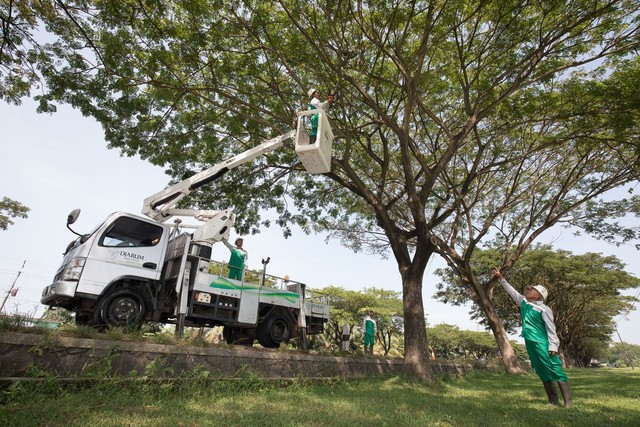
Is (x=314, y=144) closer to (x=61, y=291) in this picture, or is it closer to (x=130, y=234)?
(x=130, y=234)

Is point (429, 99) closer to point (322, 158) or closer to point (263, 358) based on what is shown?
point (322, 158)

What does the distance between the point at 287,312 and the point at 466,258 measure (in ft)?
34.8

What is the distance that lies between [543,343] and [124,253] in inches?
322

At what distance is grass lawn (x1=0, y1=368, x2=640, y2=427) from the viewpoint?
13.8 ft

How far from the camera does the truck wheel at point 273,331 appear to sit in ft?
29.6

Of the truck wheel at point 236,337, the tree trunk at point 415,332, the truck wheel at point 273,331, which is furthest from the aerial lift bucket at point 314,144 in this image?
the tree trunk at point 415,332

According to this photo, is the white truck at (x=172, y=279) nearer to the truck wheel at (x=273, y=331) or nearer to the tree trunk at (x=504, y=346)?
the truck wheel at (x=273, y=331)

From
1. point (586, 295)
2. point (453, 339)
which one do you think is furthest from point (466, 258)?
point (453, 339)

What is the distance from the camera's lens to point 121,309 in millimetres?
6930

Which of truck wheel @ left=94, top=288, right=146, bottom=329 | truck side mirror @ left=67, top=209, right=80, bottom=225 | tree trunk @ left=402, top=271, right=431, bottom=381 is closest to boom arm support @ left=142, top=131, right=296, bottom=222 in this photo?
truck side mirror @ left=67, top=209, right=80, bottom=225

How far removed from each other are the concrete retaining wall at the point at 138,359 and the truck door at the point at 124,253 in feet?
4.49

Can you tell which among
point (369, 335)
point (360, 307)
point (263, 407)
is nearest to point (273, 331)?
point (263, 407)

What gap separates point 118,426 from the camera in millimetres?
3799

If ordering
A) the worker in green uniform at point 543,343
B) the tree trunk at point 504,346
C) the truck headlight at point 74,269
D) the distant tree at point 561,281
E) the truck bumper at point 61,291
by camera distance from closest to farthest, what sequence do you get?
the worker in green uniform at point 543,343
the truck bumper at point 61,291
the truck headlight at point 74,269
the tree trunk at point 504,346
the distant tree at point 561,281
